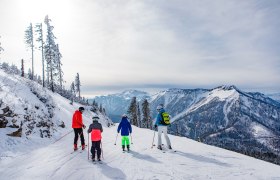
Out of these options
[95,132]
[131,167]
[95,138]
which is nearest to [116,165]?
[131,167]

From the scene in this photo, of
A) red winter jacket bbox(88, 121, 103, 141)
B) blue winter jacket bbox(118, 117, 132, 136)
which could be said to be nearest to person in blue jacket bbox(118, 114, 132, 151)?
blue winter jacket bbox(118, 117, 132, 136)

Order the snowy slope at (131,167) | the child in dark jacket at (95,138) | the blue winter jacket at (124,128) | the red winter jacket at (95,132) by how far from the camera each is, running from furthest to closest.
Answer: the blue winter jacket at (124,128), the red winter jacket at (95,132), the child in dark jacket at (95,138), the snowy slope at (131,167)

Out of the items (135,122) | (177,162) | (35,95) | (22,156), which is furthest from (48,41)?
(177,162)

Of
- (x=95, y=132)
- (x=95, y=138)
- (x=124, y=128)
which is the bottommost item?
(x=95, y=138)

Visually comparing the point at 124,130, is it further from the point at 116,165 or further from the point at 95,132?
the point at 116,165

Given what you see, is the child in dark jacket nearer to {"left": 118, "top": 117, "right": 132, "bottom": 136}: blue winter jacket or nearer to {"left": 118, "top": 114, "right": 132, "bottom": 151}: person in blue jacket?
{"left": 118, "top": 114, "right": 132, "bottom": 151}: person in blue jacket


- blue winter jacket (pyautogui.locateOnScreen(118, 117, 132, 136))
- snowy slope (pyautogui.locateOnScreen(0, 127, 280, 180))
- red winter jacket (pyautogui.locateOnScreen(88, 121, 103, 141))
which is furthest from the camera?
blue winter jacket (pyautogui.locateOnScreen(118, 117, 132, 136))

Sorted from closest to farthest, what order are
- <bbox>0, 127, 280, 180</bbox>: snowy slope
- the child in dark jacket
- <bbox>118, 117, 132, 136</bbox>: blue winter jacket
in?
<bbox>0, 127, 280, 180</bbox>: snowy slope
the child in dark jacket
<bbox>118, 117, 132, 136</bbox>: blue winter jacket

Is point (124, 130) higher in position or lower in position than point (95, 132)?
lower

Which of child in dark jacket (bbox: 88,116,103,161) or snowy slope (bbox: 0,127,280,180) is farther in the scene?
child in dark jacket (bbox: 88,116,103,161)

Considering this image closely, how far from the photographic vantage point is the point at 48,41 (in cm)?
6856

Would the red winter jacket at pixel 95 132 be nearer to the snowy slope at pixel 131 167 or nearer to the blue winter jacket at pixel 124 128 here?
the snowy slope at pixel 131 167

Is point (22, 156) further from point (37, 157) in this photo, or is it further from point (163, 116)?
point (163, 116)

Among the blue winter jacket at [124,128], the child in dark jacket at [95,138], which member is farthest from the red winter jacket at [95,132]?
the blue winter jacket at [124,128]
